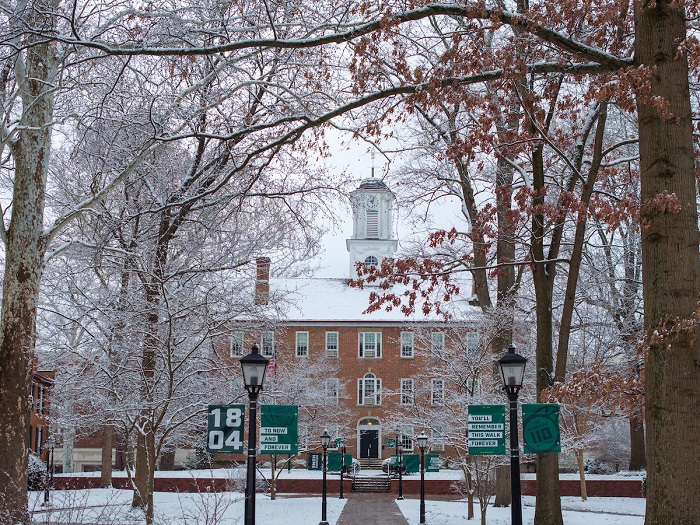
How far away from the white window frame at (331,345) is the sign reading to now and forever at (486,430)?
4183 centimetres

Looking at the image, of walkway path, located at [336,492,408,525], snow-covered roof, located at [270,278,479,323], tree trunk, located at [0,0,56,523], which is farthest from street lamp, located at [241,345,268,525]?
snow-covered roof, located at [270,278,479,323]

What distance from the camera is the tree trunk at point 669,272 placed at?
6637mm

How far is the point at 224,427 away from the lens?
396 inches

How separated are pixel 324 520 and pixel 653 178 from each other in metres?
15.0

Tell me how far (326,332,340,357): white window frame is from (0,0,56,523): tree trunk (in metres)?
40.3

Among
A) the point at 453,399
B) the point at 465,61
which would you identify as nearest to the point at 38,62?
the point at 465,61

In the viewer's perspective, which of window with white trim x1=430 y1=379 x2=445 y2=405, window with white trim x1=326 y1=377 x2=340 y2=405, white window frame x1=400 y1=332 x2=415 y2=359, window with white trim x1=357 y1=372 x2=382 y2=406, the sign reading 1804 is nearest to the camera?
the sign reading 1804

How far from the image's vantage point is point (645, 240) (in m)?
7.29

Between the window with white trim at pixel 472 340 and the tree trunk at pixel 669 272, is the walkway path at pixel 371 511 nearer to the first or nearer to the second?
the window with white trim at pixel 472 340

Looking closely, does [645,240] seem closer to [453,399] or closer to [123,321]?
[123,321]

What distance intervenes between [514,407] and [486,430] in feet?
4.13

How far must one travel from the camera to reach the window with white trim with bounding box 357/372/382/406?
51625mm

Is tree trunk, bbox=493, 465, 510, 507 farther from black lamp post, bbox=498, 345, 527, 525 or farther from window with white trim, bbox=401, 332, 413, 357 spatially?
window with white trim, bbox=401, 332, 413, 357

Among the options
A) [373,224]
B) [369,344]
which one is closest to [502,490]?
[369,344]
